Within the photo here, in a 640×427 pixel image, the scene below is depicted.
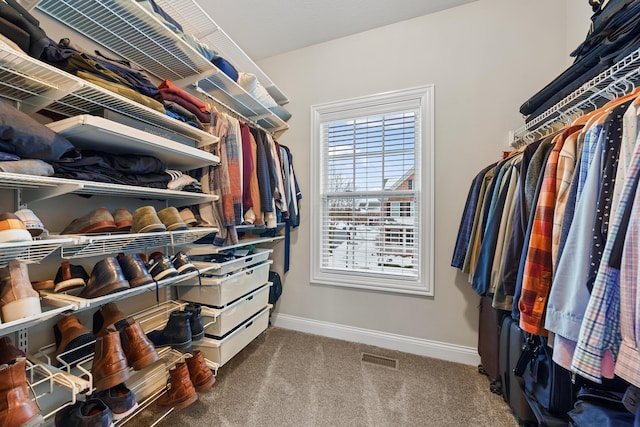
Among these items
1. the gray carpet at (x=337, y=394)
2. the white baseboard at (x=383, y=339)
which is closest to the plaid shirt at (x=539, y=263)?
the gray carpet at (x=337, y=394)

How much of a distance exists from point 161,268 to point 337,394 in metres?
1.24

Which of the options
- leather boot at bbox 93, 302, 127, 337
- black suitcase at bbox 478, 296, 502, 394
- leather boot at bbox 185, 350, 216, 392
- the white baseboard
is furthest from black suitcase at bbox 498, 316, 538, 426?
leather boot at bbox 93, 302, 127, 337

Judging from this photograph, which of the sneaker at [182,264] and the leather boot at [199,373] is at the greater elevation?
the sneaker at [182,264]

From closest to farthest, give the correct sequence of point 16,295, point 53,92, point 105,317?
point 16,295, point 53,92, point 105,317

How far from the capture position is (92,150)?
3.77ft

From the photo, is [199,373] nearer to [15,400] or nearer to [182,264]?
[182,264]

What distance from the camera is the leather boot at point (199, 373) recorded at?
131 cm

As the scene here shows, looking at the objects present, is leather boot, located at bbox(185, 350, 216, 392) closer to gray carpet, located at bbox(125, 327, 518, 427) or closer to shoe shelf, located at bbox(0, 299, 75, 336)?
gray carpet, located at bbox(125, 327, 518, 427)

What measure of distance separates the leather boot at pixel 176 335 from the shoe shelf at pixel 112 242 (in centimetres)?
40

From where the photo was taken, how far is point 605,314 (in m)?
0.62

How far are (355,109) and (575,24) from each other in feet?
4.75

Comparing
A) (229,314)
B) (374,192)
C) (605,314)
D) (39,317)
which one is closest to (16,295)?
(39,317)

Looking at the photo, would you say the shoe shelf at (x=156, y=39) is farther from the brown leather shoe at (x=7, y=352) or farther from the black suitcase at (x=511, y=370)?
the black suitcase at (x=511, y=370)

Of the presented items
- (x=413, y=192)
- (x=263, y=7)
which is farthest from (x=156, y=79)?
(x=413, y=192)
